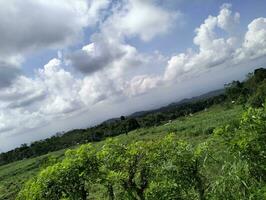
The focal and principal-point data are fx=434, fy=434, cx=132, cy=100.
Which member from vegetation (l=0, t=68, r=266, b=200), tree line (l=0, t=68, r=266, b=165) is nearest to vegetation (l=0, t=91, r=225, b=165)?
tree line (l=0, t=68, r=266, b=165)

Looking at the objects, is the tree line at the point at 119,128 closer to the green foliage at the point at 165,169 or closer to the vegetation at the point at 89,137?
the vegetation at the point at 89,137

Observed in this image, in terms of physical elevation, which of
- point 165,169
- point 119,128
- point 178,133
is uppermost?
point 119,128

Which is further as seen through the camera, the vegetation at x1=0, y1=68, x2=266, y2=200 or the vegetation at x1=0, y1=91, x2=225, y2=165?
the vegetation at x1=0, y1=91, x2=225, y2=165

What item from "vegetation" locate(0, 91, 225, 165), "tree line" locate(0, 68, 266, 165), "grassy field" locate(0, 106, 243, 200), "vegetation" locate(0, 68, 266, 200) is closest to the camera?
"vegetation" locate(0, 68, 266, 200)

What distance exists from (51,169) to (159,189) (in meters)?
3.44

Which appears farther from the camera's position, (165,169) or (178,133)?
(178,133)

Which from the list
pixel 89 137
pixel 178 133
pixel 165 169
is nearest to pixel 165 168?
pixel 165 169

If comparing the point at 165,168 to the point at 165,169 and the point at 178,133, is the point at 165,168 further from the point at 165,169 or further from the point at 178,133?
the point at 178,133

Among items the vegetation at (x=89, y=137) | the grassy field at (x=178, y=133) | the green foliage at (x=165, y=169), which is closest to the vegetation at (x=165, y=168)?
the green foliage at (x=165, y=169)

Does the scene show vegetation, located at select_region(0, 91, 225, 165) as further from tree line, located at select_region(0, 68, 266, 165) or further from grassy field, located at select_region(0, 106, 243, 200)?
grassy field, located at select_region(0, 106, 243, 200)

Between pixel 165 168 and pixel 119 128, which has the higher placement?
pixel 119 128

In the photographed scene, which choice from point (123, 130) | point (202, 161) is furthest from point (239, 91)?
point (202, 161)

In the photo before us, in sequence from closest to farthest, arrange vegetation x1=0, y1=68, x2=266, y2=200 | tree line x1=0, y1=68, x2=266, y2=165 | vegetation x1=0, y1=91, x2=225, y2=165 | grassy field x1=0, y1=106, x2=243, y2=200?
vegetation x1=0, y1=68, x2=266, y2=200, grassy field x1=0, y1=106, x2=243, y2=200, tree line x1=0, y1=68, x2=266, y2=165, vegetation x1=0, y1=91, x2=225, y2=165

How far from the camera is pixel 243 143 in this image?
11.4 meters
